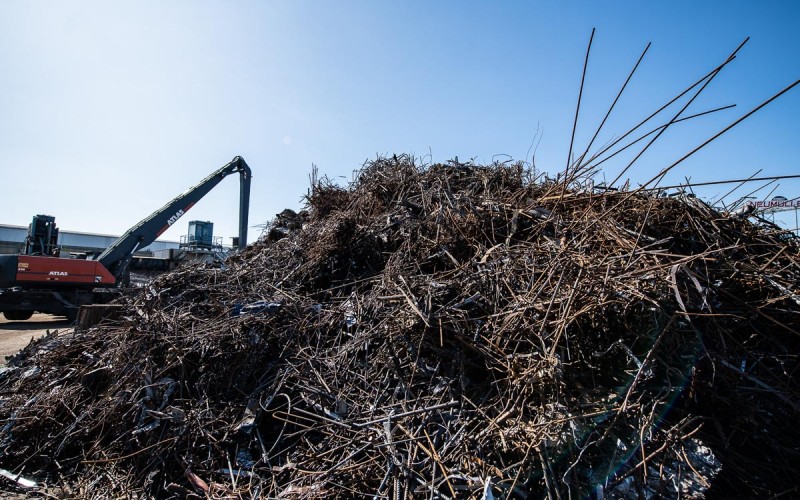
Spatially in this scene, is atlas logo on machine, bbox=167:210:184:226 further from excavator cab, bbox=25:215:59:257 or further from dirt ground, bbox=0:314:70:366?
excavator cab, bbox=25:215:59:257

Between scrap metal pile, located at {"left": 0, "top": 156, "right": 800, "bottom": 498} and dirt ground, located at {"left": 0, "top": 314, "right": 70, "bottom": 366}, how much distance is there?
4410 mm

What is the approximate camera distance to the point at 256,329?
3172 millimetres

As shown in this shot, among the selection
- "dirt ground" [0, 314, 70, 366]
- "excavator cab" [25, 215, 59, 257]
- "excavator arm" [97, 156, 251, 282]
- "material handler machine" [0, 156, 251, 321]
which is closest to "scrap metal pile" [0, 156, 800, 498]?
"dirt ground" [0, 314, 70, 366]

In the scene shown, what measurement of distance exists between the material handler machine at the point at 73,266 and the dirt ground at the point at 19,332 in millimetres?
370

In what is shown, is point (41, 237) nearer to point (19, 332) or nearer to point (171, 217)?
point (19, 332)

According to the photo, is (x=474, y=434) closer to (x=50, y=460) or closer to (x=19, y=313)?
(x=50, y=460)

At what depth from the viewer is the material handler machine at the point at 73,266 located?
10055 mm

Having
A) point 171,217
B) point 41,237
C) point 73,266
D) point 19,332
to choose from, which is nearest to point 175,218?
point 171,217

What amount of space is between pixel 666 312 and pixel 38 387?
205 inches

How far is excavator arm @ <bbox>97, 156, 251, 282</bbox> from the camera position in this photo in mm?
10828

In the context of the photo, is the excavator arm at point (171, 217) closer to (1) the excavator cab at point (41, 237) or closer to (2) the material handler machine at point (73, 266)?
(2) the material handler machine at point (73, 266)

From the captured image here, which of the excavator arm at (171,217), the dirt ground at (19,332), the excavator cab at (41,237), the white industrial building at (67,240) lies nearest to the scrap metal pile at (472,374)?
the dirt ground at (19,332)

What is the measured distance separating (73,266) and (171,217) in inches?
113

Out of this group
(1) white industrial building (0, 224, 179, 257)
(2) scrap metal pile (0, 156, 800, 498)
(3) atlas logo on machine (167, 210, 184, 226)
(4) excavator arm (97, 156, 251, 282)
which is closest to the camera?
(2) scrap metal pile (0, 156, 800, 498)
